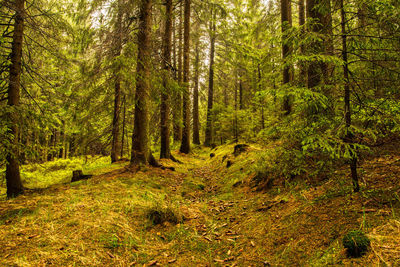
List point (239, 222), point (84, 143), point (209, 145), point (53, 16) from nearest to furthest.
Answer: point (239, 222)
point (53, 16)
point (84, 143)
point (209, 145)

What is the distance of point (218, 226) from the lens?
371 cm

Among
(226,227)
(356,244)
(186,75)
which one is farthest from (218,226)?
(186,75)

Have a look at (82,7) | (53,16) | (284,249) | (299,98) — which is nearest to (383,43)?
(299,98)

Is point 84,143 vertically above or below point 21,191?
above

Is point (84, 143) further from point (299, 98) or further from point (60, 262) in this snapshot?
point (299, 98)

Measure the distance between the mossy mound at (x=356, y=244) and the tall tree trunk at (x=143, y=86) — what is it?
6458mm

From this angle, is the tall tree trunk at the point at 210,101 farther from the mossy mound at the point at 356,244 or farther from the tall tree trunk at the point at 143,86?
the mossy mound at the point at 356,244

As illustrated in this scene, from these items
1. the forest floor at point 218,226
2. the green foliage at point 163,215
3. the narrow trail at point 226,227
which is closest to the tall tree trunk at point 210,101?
the narrow trail at point 226,227

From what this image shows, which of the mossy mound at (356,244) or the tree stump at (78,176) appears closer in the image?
the mossy mound at (356,244)

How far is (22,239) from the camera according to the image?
2971 mm

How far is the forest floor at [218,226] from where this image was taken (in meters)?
2.36

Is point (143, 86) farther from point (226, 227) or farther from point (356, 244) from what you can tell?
point (356, 244)

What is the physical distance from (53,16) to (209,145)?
13.5 metres

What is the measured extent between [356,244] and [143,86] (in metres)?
6.78
